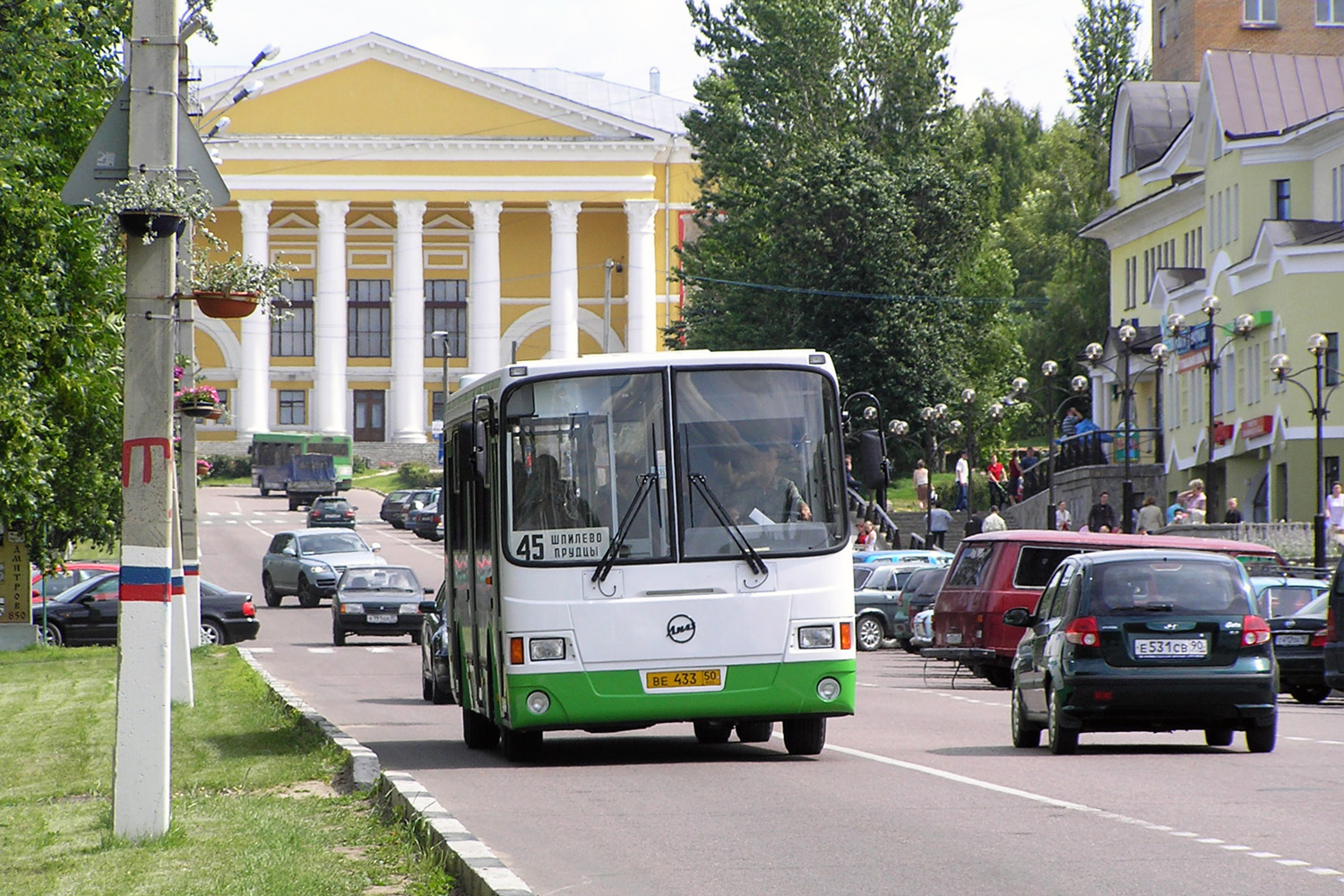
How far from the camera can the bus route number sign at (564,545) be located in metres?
14.8

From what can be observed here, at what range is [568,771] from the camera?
48.7 ft

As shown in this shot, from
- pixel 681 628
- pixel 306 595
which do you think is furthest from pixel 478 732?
pixel 306 595

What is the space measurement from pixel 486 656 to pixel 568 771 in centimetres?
121

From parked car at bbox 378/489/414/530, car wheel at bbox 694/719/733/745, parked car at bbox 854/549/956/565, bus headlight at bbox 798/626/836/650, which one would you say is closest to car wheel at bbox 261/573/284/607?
parked car at bbox 854/549/956/565

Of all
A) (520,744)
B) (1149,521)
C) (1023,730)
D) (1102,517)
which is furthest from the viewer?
(1102,517)

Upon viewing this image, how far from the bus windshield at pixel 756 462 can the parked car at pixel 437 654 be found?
4915 millimetres

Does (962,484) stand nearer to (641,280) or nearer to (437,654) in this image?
(437,654)

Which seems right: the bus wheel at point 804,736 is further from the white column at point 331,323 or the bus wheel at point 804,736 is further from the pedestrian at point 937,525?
the white column at point 331,323

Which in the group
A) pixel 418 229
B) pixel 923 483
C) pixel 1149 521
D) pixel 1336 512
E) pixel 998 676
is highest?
pixel 418 229

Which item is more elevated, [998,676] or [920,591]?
[920,591]

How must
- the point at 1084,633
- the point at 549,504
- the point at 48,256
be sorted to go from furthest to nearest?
1. the point at 48,256
2. the point at 1084,633
3. the point at 549,504

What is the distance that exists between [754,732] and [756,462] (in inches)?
130

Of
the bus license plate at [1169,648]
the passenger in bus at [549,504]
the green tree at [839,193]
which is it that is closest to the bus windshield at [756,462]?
the passenger in bus at [549,504]

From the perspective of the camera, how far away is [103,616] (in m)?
37.9
